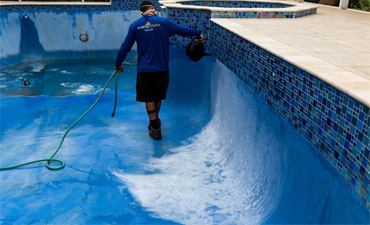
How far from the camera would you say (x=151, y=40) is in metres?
4.91

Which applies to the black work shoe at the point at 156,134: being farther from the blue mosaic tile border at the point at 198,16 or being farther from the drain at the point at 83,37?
the drain at the point at 83,37

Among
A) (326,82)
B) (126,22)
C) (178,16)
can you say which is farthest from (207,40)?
(126,22)

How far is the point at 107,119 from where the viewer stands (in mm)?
6355

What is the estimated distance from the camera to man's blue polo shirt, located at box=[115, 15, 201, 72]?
16.0 ft

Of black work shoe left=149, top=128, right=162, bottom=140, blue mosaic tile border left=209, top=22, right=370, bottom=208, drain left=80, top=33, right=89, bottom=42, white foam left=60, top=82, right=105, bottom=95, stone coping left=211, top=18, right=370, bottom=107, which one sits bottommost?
white foam left=60, top=82, right=105, bottom=95

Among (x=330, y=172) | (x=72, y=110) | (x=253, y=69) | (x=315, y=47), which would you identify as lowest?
(x=72, y=110)

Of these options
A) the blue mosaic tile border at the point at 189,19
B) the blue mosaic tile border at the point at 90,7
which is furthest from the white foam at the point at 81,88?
the blue mosaic tile border at the point at 90,7

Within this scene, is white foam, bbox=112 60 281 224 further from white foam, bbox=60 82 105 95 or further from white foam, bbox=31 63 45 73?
white foam, bbox=31 63 45 73

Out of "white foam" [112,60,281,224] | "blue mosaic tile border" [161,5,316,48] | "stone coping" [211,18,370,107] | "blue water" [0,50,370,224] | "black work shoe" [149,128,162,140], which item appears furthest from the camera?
"blue mosaic tile border" [161,5,316,48]

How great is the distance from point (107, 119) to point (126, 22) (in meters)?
6.22

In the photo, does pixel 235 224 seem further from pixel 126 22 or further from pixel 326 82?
pixel 126 22

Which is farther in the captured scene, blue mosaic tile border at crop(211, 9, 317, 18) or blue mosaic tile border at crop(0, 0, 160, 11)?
blue mosaic tile border at crop(0, 0, 160, 11)

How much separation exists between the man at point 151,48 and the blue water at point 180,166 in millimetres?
746

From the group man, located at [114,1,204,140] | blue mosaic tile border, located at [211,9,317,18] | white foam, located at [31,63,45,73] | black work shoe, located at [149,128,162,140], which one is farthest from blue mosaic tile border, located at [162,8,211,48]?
white foam, located at [31,63,45,73]
